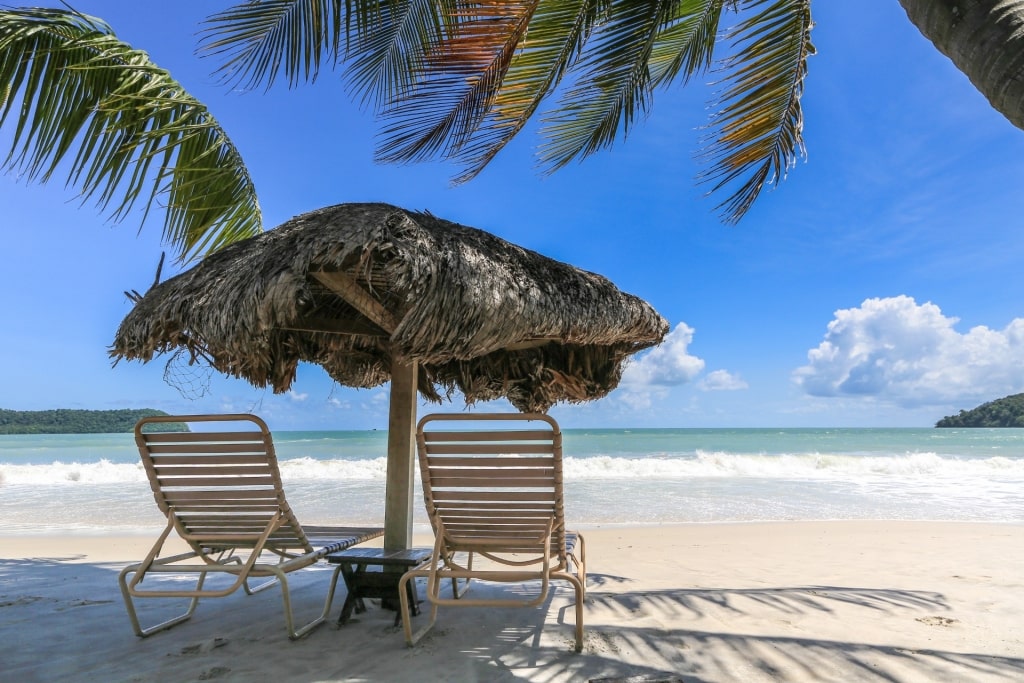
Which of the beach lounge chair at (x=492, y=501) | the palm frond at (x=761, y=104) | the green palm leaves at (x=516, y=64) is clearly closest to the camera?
the beach lounge chair at (x=492, y=501)

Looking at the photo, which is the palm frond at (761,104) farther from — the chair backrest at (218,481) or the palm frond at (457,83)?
the chair backrest at (218,481)

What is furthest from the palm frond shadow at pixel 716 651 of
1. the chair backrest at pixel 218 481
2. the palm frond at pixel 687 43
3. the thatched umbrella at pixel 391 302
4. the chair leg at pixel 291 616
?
the palm frond at pixel 687 43

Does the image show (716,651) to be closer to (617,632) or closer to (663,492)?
(617,632)

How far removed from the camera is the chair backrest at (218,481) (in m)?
2.84

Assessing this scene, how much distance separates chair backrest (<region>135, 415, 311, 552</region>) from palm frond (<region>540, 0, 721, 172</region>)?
2762 mm

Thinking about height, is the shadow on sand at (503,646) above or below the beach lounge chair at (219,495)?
below

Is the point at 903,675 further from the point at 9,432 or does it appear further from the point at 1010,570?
the point at 9,432

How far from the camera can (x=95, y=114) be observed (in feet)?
13.1

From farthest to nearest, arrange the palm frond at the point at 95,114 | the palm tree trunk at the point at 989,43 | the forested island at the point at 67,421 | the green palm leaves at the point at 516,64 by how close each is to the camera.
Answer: the forested island at the point at 67,421, the palm frond at the point at 95,114, the green palm leaves at the point at 516,64, the palm tree trunk at the point at 989,43

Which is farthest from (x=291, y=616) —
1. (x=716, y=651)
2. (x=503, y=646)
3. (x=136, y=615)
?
(x=716, y=651)

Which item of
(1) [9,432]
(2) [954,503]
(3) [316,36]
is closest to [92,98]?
(3) [316,36]

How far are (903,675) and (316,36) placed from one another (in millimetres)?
4281

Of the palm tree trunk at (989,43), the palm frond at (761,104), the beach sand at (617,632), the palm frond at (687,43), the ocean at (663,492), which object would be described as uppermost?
the palm frond at (687,43)

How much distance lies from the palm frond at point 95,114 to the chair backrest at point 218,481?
157 cm
